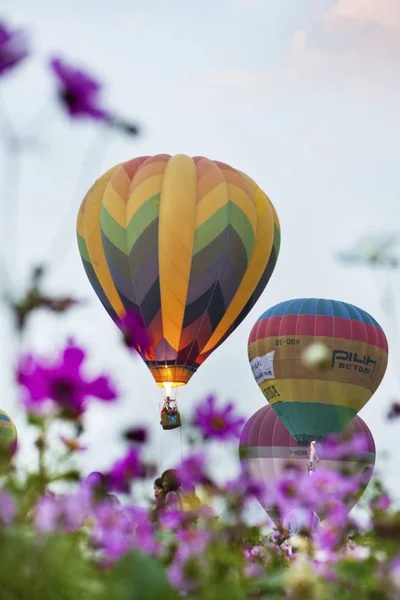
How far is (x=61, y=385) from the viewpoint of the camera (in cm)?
215

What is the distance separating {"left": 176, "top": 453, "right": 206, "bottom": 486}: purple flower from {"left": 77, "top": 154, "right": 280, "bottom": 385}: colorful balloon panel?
1961cm

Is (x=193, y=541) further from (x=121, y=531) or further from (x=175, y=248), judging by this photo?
(x=175, y=248)

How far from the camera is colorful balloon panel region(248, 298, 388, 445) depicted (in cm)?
2842

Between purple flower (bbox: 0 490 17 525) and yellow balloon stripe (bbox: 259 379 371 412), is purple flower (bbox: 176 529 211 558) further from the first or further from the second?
yellow balloon stripe (bbox: 259 379 371 412)

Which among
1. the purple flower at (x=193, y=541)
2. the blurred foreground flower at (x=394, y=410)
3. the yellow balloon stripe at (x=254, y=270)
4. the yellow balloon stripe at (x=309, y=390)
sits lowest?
the purple flower at (x=193, y=541)

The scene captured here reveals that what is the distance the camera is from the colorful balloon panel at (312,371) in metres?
28.4

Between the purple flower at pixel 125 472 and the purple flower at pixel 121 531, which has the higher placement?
the purple flower at pixel 125 472

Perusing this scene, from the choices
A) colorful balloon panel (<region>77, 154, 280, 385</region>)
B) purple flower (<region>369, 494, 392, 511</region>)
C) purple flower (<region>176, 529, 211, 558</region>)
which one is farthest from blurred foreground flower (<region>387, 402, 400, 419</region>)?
colorful balloon panel (<region>77, 154, 280, 385</region>)

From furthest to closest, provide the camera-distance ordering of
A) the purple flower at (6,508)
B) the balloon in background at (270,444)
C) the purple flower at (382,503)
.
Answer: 1. the balloon in background at (270,444)
2. the purple flower at (382,503)
3. the purple flower at (6,508)

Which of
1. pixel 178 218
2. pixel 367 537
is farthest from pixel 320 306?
pixel 367 537

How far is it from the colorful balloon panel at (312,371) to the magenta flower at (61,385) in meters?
25.9

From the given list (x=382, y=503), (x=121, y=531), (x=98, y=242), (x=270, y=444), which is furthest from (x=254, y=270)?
(x=121, y=531)

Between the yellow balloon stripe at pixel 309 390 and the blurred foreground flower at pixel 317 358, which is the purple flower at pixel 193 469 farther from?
the yellow balloon stripe at pixel 309 390

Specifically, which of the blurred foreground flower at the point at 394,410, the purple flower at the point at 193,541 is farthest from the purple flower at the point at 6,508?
the blurred foreground flower at the point at 394,410
